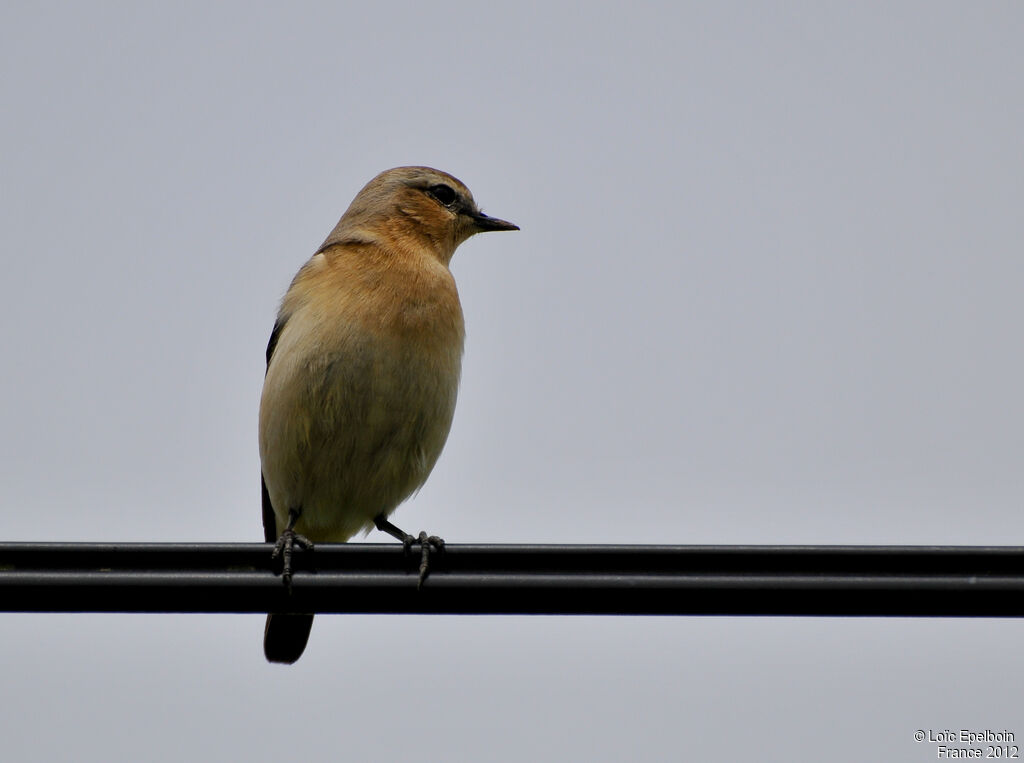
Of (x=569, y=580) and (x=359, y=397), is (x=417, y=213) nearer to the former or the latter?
(x=359, y=397)

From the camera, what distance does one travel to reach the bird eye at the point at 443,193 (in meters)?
9.85

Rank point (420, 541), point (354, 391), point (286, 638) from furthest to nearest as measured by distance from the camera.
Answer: point (286, 638) < point (354, 391) < point (420, 541)

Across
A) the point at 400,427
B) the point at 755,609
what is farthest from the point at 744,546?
the point at 400,427

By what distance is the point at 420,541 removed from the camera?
551 cm

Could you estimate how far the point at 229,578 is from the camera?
178 inches

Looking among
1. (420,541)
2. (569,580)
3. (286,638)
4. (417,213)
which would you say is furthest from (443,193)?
(569,580)

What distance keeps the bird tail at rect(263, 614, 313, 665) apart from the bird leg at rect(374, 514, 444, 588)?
0.82 meters

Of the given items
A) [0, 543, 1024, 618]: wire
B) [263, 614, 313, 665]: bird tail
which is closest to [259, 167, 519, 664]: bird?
[263, 614, 313, 665]: bird tail

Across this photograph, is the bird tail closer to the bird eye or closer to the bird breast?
the bird breast

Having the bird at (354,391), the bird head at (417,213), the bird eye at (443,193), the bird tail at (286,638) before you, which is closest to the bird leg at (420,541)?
the bird at (354,391)

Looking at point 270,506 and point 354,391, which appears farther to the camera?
point 270,506

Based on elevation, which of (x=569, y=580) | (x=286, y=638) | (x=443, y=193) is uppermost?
(x=443, y=193)

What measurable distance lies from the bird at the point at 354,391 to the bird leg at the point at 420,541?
0.05 feet

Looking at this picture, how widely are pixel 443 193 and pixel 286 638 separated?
3.57 meters
